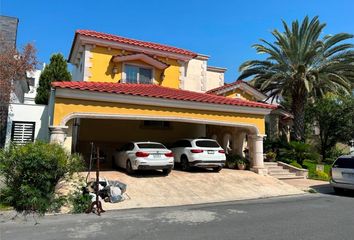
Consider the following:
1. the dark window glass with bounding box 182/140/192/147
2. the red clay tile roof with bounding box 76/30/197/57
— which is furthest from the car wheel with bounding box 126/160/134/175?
the red clay tile roof with bounding box 76/30/197/57

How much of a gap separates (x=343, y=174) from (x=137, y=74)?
12.5m

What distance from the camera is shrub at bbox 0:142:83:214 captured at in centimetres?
924

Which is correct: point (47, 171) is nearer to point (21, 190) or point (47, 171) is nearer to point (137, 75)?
point (21, 190)

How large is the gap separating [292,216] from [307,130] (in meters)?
22.3

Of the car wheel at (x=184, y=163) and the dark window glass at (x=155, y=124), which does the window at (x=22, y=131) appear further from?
the car wheel at (x=184, y=163)

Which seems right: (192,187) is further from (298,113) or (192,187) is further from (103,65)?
(298,113)

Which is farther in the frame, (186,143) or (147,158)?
(186,143)

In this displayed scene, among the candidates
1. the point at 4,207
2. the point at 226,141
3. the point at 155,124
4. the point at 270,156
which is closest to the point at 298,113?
the point at 270,156

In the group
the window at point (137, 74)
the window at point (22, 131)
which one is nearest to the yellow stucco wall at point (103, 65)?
the window at point (137, 74)

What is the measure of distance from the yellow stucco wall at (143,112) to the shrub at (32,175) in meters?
3.29

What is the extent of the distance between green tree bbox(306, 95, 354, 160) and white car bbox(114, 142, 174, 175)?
18123mm

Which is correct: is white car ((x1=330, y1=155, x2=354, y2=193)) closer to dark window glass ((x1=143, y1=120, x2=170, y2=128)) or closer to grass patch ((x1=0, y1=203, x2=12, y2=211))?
dark window glass ((x1=143, y1=120, x2=170, y2=128))

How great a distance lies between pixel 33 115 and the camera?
17141 mm

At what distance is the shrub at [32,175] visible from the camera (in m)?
9.24
